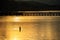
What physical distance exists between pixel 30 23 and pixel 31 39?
0.40ft

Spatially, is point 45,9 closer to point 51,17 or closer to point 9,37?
point 51,17

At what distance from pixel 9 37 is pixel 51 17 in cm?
35

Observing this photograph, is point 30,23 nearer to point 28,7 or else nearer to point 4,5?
point 28,7

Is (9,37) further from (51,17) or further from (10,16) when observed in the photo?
(51,17)

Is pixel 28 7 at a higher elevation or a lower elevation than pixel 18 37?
higher

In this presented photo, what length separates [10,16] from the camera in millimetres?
988

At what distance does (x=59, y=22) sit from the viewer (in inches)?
38.6

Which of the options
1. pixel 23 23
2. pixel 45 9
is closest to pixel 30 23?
pixel 23 23

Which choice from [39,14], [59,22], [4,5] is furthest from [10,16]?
[59,22]

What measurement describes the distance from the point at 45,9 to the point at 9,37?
343 millimetres

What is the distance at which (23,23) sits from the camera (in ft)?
3.25

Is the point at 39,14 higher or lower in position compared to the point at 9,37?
higher

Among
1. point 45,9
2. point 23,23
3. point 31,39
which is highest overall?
point 45,9

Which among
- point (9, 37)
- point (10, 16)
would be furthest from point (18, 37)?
point (10, 16)
